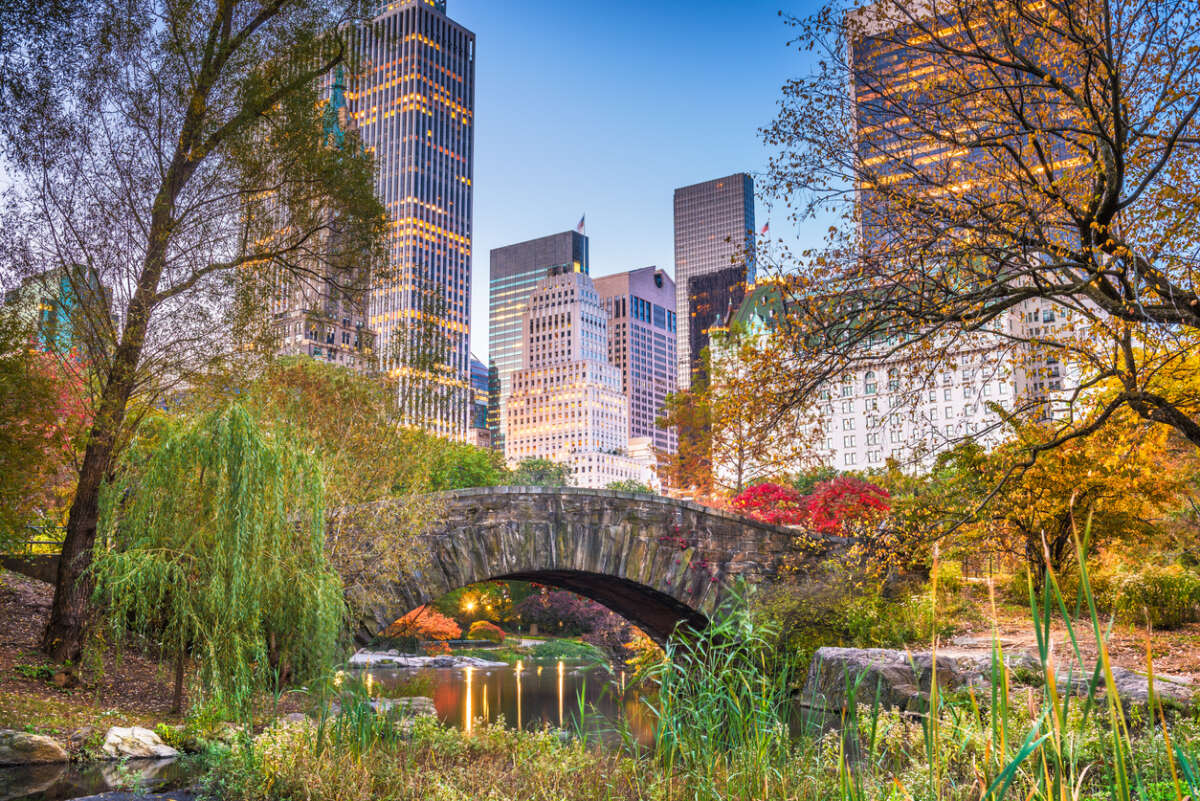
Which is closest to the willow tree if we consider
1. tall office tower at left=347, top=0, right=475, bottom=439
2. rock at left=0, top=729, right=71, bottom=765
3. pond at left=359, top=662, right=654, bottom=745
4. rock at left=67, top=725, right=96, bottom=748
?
rock at left=67, top=725, right=96, bottom=748

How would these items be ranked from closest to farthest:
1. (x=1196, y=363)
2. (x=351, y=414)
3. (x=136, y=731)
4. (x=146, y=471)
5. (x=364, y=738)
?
(x=364, y=738) < (x=136, y=731) < (x=146, y=471) < (x=1196, y=363) < (x=351, y=414)

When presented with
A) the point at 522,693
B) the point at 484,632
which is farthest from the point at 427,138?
the point at 522,693

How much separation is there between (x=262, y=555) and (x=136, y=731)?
6.37 feet

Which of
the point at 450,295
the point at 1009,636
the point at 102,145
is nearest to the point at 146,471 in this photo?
the point at 102,145

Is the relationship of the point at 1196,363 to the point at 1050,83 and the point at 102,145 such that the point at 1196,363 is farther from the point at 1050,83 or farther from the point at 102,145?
the point at 102,145

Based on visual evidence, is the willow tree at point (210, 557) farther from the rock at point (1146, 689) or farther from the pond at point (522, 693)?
the rock at point (1146, 689)

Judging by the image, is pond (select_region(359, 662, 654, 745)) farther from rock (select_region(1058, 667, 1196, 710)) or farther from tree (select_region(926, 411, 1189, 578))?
rock (select_region(1058, 667, 1196, 710))

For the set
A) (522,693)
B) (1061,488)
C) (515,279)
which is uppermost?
(515,279)

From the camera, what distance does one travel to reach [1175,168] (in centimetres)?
704

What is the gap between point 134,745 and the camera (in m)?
7.99

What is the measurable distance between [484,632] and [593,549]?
23.9 meters

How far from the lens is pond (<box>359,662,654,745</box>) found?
1418 centimetres

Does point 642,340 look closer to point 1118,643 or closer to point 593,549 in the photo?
point 593,549

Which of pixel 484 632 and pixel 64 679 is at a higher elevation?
pixel 64 679
